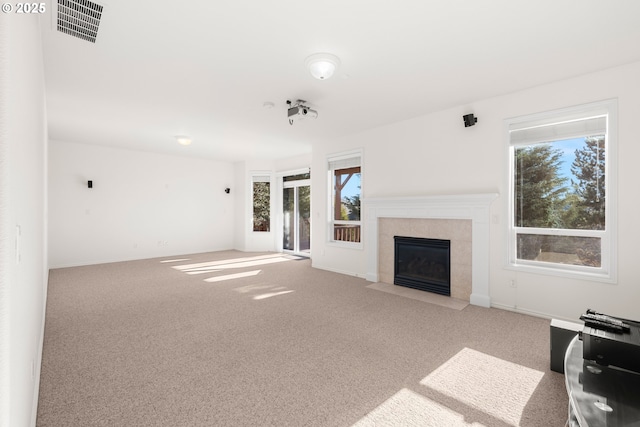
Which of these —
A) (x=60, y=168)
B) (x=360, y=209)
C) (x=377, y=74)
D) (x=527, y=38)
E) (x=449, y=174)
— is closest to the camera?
(x=527, y=38)

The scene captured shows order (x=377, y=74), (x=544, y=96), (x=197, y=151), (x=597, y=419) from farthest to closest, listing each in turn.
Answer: (x=197, y=151)
(x=544, y=96)
(x=377, y=74)
(x=597, y=419)

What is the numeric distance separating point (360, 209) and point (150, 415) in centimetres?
438

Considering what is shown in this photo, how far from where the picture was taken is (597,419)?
1.33 meters

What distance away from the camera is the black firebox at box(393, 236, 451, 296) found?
436 cm

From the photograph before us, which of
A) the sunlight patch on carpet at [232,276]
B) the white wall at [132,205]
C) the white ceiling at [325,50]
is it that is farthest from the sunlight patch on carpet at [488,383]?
the white wall at [132,205]

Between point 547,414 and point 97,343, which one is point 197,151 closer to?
point 97,343

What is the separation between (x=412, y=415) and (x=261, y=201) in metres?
Answer: 7.53

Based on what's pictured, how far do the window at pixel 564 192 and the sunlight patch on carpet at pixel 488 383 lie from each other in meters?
1.68

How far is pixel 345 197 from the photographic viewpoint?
592cm

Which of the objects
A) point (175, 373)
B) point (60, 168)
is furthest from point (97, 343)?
point (60, 168)

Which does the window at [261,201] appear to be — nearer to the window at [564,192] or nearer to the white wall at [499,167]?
the white wall at [499,167]

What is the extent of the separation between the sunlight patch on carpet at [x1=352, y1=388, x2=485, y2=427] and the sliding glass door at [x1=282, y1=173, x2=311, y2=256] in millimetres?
6093

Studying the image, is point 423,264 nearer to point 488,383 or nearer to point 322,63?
point 488,383

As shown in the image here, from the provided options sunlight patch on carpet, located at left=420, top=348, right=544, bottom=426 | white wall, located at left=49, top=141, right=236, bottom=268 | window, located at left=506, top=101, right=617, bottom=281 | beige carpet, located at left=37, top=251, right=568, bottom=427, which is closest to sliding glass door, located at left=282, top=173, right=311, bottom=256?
white wall, located at left=49, top=141, right=236, bottom=268
